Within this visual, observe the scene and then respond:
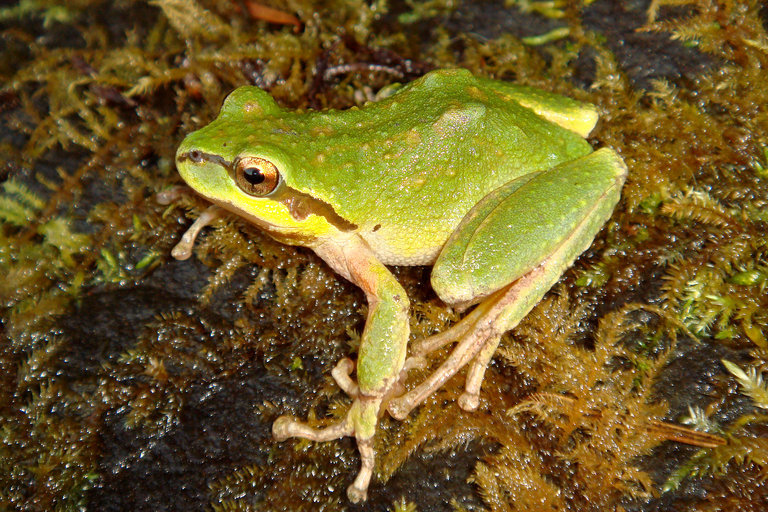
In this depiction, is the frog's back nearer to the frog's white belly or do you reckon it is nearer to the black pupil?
the frog's white belly

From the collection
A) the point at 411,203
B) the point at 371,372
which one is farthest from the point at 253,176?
the point at 371,372

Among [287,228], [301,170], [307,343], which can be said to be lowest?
[307,343]

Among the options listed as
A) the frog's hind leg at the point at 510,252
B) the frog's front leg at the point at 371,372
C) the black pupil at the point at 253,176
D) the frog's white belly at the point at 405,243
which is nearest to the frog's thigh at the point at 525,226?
the frog's hind leg at the point at 510,252

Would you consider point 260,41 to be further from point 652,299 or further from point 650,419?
point 650,419

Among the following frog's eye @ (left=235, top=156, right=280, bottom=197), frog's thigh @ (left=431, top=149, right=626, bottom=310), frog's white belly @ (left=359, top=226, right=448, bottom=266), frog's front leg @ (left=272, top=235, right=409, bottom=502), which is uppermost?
frog's eye @ (left=235, top=156, right=280, bottom=197)

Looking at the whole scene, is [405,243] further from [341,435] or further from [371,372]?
[341,435]

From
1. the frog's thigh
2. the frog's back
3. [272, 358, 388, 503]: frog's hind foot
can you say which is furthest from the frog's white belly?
[272, 358, 388, 503]: frog's hind foot

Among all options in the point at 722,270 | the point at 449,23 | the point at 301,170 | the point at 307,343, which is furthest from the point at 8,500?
the point at 449,23
